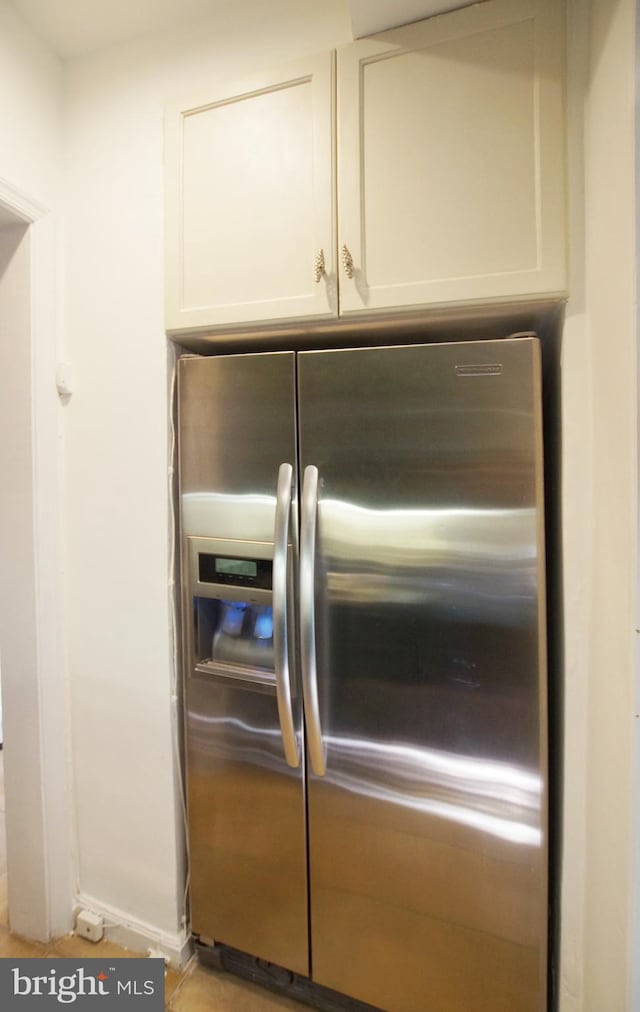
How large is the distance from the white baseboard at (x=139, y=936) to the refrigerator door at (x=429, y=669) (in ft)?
1.71


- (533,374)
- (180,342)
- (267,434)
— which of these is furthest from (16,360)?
(533,374)

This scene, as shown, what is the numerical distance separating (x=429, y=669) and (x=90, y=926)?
1.37m

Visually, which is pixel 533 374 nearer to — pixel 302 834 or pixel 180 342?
pixel 180 342

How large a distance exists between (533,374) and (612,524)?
342 mm

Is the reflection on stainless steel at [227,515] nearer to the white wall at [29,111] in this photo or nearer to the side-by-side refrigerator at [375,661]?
the side-by-side refrigerator at [375,661]

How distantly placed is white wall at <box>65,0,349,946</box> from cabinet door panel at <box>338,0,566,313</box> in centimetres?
52

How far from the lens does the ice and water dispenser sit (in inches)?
46.0

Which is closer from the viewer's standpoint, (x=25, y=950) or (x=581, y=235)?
(x=581, y=235)

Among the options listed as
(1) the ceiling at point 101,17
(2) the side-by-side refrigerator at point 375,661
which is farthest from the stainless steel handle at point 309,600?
(1) the ceiling at point 101,17

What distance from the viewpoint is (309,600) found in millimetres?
1064

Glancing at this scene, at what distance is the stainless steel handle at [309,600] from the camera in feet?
3.49

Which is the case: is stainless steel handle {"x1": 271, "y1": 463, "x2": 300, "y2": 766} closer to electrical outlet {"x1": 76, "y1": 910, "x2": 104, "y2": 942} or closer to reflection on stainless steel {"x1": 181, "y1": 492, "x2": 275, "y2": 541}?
reflection on stainless steel {"x1": 181, "y1": 492, "x2": 275, "y2": 541}

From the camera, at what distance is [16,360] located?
133 centimetres

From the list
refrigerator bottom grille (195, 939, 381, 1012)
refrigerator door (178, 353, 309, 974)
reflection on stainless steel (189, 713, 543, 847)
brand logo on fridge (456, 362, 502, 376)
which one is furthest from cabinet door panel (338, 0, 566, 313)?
refrigerator bottom grille (195, 939, 381, 1012)
